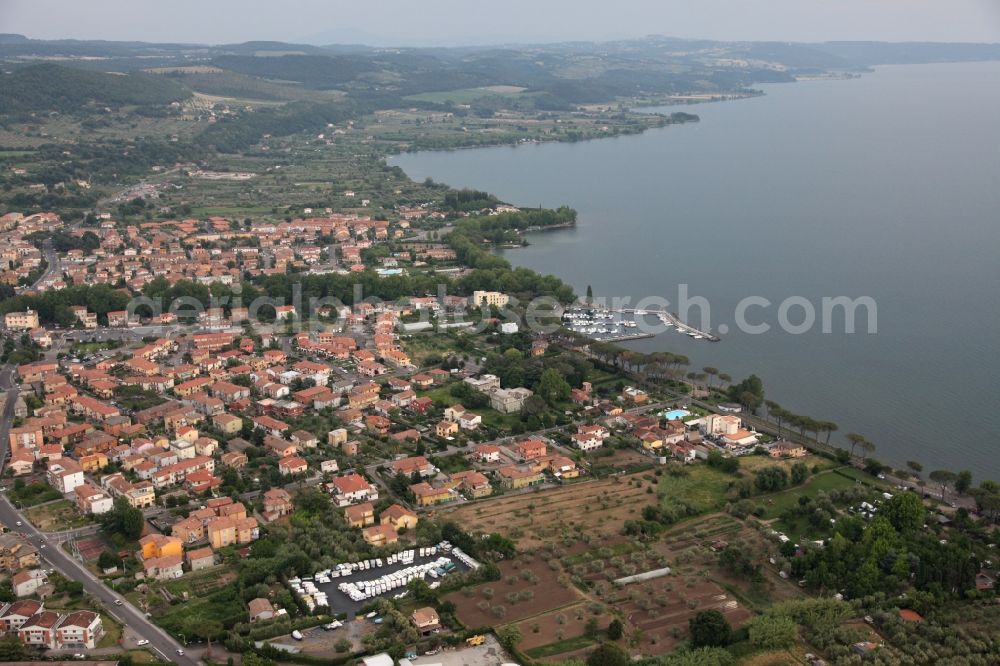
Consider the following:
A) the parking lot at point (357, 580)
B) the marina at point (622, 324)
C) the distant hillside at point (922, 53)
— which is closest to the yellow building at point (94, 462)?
the parking lot at point (357, 580)

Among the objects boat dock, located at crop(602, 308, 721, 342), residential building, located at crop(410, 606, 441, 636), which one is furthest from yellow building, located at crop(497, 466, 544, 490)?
boat dock, located at crop(602, 308, 721, 342)

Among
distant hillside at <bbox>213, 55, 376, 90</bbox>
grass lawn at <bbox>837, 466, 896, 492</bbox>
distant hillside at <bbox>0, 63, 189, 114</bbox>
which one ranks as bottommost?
grass lawn at <bbox>837, 466, 896, 492</bbox>

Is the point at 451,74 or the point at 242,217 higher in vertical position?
the point at 451,74

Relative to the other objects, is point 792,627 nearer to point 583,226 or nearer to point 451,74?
point 583,226

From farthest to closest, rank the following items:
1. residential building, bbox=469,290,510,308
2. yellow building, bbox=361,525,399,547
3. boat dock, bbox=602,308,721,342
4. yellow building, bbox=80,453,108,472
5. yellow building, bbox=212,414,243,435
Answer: residential building, bbox=469,290,510,308 → boat dock, bbox=602,308,721,342 → yellow building, bbox=212,414,243,435 → yellow building, bbox=80,453,108,472 → yellow building, bbox=361,525,399,547

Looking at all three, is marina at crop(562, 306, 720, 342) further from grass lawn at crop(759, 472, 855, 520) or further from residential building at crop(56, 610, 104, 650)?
residential building at crop(56, 610, 104, 650)

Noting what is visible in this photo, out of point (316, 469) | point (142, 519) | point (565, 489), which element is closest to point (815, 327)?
point (565, 489)

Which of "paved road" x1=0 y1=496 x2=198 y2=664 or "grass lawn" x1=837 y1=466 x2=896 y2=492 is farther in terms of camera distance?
"grass lawn" x1=837 y1=466 x2=896 y2=492
